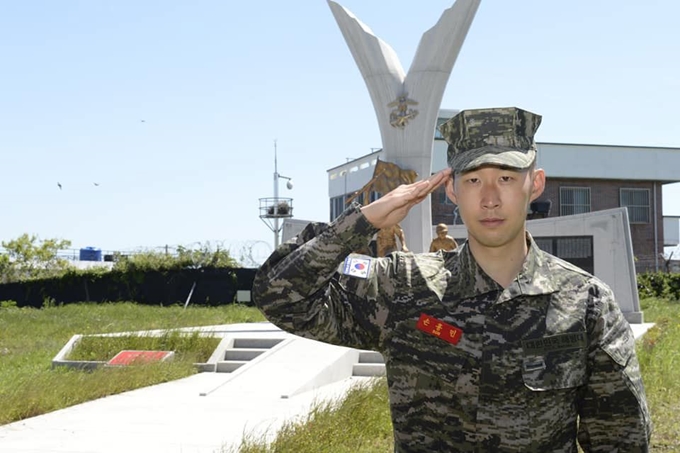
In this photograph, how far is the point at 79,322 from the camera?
18.6 metres

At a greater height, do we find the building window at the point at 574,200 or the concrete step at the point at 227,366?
the building window at the point at 574,200

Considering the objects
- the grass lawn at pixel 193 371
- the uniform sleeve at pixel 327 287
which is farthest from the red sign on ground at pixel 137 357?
the uniform sleeve at pixel 327 287

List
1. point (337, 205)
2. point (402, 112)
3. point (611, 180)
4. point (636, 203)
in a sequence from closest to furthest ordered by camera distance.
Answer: point (402, 112) < point (611, 180) < point (636, 203) < point (337, 205)

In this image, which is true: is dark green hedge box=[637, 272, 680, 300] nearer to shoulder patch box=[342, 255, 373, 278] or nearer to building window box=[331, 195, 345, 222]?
building window box=[331, 195, 345, 222]

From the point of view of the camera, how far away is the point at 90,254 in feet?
143

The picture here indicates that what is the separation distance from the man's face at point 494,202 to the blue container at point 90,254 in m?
42.5

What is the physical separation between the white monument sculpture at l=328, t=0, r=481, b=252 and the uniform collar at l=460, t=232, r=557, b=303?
1432 cm

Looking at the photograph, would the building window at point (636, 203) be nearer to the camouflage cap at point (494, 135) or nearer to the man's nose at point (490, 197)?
the camouflage cap at point (494, 135)

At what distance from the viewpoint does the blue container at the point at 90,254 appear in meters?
42.9

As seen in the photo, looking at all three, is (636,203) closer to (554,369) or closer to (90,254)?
(90,254)

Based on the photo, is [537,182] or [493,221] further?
[537,182]

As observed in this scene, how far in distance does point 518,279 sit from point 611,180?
36735 millimetres

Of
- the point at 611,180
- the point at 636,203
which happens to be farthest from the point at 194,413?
the point at 636,203

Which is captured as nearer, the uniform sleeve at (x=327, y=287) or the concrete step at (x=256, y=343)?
the uniform sleeve at (x=327, y=287)
